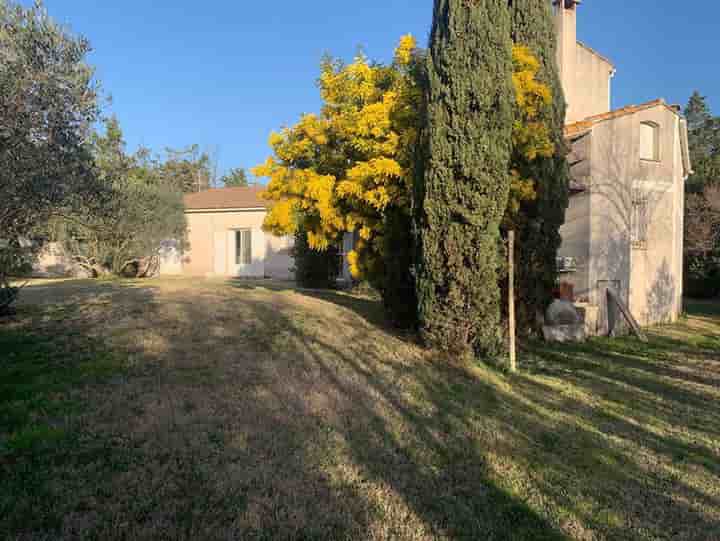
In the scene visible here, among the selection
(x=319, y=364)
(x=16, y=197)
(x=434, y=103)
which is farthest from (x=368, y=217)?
(x=16, y=197)

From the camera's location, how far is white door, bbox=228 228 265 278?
Result: 21375mm

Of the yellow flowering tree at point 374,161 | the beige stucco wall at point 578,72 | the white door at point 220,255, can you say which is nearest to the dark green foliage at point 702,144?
the beige stucco wall at point 578,72

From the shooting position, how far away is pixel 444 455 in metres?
4.19

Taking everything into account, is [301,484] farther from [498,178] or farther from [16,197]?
[498,178]

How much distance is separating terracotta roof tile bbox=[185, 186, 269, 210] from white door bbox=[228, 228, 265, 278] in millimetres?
1166

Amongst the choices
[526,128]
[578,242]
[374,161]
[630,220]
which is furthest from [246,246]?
[526,128]

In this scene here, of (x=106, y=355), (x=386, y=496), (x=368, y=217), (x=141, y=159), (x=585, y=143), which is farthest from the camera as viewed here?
(x=141, y=159)

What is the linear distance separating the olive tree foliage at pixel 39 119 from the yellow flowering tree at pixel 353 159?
13.8 feet

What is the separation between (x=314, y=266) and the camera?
53.4 ft

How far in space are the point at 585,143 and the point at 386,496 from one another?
38.6 feet

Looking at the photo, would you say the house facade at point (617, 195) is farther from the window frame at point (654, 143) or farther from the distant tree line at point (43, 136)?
the distant tree line at point (43, 136)

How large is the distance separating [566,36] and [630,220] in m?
5.60

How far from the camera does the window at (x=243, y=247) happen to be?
21.7 meters

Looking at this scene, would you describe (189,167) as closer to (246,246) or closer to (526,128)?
(246,246)
